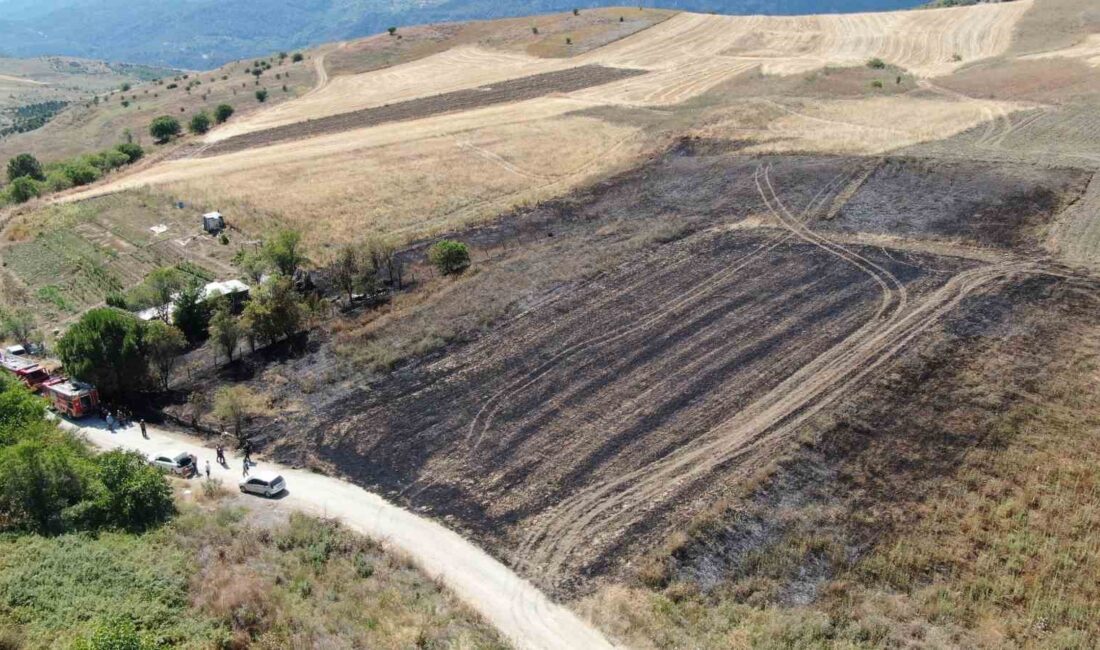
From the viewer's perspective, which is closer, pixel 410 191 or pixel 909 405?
pixel 909 405

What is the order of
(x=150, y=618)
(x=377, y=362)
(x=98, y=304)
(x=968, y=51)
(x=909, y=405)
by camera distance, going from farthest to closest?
(x=968, y=51) < (x=98, y=304) < (x=377, y=362) < (x=909, y=405) < (x=150, y=618)

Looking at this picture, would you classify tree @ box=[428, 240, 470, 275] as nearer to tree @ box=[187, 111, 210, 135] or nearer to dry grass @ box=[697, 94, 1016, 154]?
dry grass @ box=[697, 94, 1016, 154]

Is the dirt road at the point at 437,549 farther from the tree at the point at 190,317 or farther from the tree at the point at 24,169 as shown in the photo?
the tree at the point at 24,169

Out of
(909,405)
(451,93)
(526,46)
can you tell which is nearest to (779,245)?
(909,405)

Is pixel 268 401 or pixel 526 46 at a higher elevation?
pixel 526 46

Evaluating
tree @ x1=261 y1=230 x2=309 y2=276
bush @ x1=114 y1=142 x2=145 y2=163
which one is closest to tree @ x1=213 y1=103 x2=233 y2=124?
bush @ x1=114 y1=142 x2=145 y2=163

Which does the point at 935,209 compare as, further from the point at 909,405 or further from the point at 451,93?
the point at 451,93

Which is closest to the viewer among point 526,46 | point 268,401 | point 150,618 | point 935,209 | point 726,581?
point 150,618
